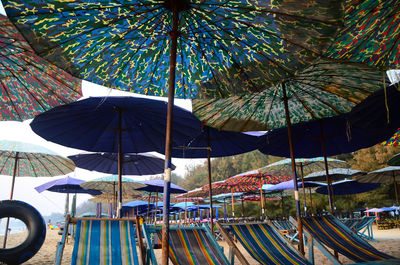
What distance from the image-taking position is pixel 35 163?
733 cm

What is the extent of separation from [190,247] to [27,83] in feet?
10.8

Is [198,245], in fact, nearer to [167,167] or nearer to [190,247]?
[190,247]

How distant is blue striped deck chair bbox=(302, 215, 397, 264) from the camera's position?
3.44 m

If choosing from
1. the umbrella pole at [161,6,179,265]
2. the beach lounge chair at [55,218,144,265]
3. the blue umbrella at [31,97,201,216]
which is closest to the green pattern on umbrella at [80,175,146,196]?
the blue umbrella at [31,97,201,216]

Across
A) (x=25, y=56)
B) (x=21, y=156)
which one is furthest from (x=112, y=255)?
(x=21, y=156)

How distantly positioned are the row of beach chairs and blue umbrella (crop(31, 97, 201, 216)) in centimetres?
170

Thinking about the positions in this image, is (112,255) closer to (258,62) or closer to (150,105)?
(150,105)

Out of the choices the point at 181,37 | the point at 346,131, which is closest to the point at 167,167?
the point at 181,37

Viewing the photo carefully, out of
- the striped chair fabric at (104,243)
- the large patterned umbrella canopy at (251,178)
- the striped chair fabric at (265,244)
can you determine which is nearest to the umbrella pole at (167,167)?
the striped chair fabric at (104,243)

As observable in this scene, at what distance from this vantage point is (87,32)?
2.59m

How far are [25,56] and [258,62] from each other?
2.97 metres

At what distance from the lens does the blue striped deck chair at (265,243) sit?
3.21 m

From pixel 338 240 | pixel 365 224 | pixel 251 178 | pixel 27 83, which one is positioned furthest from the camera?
pixel 251 178

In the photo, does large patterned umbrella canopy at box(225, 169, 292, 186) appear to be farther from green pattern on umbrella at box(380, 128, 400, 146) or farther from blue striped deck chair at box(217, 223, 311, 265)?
blue striped deck chair at box(217, 223, 311, 265)
